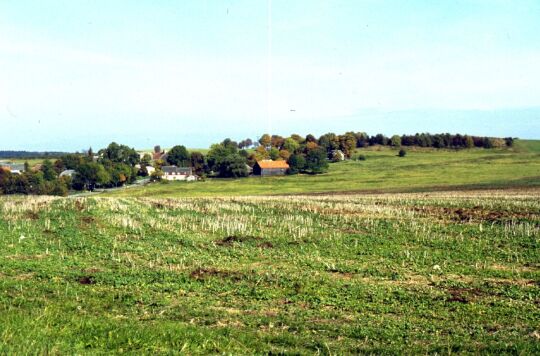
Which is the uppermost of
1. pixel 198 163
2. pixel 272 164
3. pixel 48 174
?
pixel 198 163

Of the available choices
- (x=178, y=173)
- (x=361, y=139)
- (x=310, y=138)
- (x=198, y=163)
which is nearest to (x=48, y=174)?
(x=178, y=173)

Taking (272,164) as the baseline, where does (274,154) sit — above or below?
above

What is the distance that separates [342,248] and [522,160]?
438ft

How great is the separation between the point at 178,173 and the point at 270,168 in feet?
90.9

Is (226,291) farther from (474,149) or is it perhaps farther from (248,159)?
(474,149)

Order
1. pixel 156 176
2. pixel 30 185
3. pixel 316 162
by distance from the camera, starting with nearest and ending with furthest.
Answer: pixel 30 185 < pixel 316 162 < pixel 156 176

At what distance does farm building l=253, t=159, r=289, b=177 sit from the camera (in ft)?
451

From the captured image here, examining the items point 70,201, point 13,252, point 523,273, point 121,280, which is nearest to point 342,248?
point 523,273

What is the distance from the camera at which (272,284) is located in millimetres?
18000

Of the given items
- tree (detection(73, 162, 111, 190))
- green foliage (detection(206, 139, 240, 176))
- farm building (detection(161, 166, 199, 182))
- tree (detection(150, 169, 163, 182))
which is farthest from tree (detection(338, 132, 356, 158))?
tree (detection(73, 162, 111, 190))

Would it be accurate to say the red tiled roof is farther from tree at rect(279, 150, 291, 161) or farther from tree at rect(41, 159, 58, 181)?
tree at rect(41, 159, 58, 181)

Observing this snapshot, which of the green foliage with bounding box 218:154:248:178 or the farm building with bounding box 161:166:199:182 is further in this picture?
the farm building with bounding box 161:166:199:182

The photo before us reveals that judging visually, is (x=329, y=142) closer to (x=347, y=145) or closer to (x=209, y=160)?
(x=347, y=145)

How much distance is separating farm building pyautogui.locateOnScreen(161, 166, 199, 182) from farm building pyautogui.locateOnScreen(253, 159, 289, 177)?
17790mm
